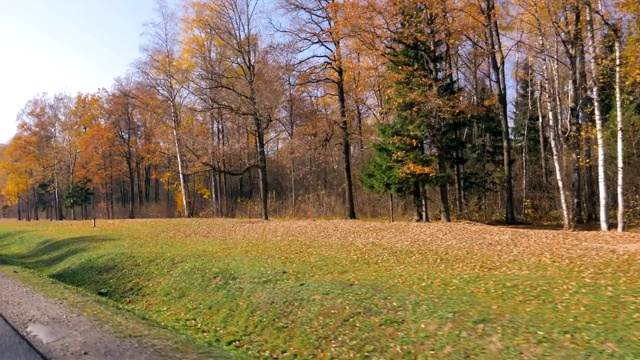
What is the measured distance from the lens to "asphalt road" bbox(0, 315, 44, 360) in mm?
6262

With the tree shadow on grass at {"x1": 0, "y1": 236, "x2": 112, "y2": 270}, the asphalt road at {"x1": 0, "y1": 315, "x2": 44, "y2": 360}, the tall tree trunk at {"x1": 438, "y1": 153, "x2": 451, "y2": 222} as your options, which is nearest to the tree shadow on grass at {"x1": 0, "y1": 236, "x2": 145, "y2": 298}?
the tree shadow on grass at {"x1": 0, "y1": 236, "x2": 112, "y2": 270}

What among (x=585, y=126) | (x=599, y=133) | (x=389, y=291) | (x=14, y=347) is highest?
(x=585, y=126)

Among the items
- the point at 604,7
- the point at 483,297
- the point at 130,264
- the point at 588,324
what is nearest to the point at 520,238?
the point at 483,297

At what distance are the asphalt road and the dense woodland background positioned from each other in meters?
17.1

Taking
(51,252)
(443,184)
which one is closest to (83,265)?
(51,252)

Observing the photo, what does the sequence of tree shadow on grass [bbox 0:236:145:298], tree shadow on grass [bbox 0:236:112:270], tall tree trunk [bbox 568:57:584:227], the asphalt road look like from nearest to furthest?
the asphalt road < tree shadow on grass [bbox 0:236:145:298] < tree shadow on grass [bbox 0:236:112:270] < tall tree trunk [bbox 568:57:584:227]

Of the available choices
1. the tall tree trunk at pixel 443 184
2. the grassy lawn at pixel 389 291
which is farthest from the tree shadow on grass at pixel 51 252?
the tall tree trunk at pixel 443 184

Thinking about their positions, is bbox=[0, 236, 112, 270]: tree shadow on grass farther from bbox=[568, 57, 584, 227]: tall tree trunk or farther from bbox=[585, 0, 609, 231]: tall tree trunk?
bbox=[568, 57, 584, 227]: tall tree trunk

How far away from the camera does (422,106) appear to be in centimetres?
2241

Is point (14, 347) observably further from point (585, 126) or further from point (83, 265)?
point (585, 126)

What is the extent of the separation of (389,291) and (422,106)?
46.5 ft

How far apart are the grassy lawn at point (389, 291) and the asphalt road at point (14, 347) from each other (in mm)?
2704

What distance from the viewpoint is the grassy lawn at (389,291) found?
7195 millimetres

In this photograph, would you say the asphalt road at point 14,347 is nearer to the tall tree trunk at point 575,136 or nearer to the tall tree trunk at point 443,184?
the tall tree trunk at point 443,184
